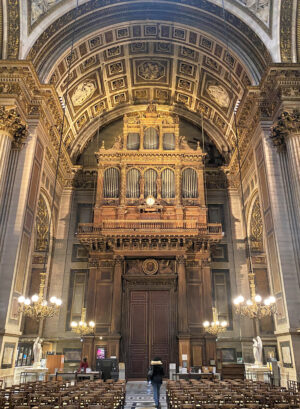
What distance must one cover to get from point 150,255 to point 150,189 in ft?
11.8

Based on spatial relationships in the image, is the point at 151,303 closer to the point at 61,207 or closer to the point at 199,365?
the point at 199,365

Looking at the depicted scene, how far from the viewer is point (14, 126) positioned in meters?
13.4

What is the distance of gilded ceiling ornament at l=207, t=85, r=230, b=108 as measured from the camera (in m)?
19.8

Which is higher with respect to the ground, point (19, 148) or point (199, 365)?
point (19, 148)

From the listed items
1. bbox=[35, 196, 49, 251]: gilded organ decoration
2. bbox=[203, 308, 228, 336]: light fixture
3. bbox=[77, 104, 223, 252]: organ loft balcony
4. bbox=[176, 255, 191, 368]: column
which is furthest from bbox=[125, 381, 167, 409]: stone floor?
bbox=[35, 196, 49, 251]: gilded organ decoration

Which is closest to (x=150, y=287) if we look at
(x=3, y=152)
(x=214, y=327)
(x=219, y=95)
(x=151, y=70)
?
(x=214, y=327)

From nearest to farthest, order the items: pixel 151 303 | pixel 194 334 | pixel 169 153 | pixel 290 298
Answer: pixel 290 298, pixel 194 334, pixel 151 303, pixel 169 153

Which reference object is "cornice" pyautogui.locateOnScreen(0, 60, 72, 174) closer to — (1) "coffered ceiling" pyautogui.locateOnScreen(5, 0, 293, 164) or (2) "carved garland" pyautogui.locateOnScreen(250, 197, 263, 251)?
(1) "coffered ceiling" pyautogui.locateOnScreen(5, 0, 293, 164)

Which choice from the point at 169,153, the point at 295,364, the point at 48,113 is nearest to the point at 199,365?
the point at 295,364

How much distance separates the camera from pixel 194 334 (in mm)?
16734

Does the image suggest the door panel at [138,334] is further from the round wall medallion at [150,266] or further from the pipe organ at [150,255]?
the round wall medallion at [150,266]

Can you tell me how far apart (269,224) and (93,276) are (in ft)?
29.7

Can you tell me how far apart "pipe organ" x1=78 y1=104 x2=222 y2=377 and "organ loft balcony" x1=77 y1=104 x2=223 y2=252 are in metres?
0.05

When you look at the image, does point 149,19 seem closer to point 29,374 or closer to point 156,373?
point 156,373
